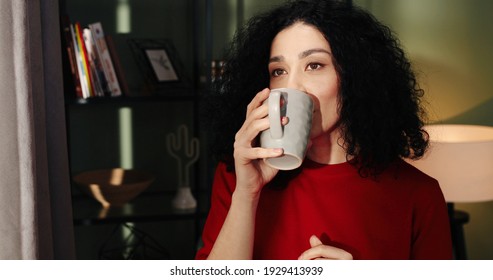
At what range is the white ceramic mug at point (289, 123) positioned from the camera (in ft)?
2.41

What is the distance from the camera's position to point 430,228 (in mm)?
991

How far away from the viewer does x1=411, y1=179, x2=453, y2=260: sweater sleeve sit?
99cm

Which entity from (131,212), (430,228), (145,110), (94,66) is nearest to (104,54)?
(94,66)

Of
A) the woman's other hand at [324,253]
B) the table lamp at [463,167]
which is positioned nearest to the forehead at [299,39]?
the woman's other hand at [324,253]

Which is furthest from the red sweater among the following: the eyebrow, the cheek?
the eyebrow

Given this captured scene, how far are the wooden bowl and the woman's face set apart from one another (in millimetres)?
1202

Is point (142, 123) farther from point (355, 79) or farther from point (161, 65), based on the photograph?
point (355, 79)

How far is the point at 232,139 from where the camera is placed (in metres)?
1.09

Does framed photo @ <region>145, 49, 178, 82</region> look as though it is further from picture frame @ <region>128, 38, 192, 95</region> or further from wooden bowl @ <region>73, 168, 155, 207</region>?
wooden bowl @ <region>73, 168, 155, 207</region>

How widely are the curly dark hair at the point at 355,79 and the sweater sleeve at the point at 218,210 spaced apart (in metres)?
0.04

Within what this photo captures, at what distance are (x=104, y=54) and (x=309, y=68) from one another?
118cm

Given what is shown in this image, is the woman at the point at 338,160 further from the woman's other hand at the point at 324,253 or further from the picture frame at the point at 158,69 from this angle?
the picture frame at the point at 158,69

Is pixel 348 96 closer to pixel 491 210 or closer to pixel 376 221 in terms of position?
pixel 376 221
